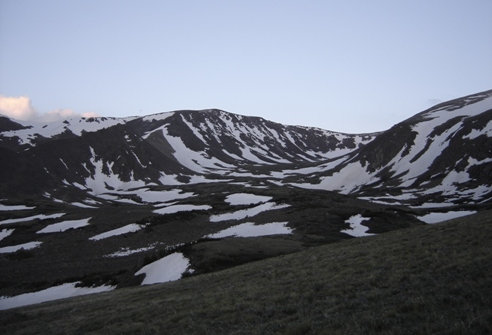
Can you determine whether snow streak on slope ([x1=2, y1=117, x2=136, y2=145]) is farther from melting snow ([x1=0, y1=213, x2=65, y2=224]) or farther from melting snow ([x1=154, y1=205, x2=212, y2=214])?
melting snow ([x1=154, y1=205, x2=212, y2=214])

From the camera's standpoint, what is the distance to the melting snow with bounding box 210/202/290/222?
71750 mm

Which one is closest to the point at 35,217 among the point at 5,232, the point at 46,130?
the point at 5,232

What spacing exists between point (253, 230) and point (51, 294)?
26.7 metres

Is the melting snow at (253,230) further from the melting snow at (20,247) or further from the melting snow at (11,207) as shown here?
the melting snow at (11,207)

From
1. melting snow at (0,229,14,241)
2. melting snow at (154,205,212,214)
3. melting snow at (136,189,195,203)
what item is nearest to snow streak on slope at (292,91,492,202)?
melting snow at (154,205,212,214)

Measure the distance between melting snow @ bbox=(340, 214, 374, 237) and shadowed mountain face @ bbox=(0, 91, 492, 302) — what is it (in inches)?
7.4

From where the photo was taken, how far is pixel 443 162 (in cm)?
11275

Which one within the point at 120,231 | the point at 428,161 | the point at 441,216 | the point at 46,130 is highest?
the point at 46,130

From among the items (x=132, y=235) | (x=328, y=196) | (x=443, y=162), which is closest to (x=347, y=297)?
(x=132, y=235)

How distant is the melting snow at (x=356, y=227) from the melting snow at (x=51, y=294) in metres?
29.1

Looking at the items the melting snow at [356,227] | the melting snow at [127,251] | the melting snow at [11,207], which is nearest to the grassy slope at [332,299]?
the melting snow at [356,227]

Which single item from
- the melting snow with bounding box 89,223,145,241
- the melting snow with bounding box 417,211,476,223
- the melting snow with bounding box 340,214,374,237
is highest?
the melting snow with bounding box 89,223,145,241

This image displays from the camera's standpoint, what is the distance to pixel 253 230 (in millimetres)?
57844

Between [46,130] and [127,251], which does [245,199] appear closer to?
[127,251]
